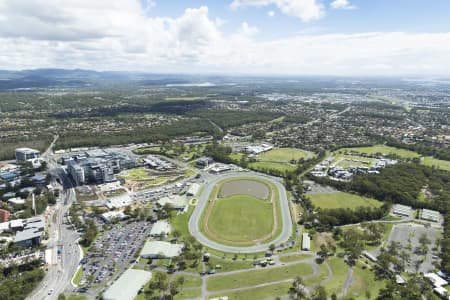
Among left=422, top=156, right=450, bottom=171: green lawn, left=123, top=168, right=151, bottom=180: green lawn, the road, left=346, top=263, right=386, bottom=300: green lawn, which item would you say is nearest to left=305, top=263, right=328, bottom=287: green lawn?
left=346, top=263, right=386, bottom=300: green lawn

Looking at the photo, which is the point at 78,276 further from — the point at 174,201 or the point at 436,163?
the point at 436,163

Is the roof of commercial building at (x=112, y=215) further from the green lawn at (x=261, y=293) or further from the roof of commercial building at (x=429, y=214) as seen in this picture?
the roof of commercial building at (x=429, y=214)

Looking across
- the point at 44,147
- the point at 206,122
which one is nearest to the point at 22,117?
the point at 44,147

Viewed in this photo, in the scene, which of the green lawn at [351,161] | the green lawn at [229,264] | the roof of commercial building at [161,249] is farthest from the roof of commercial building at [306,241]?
the green lawn at [351,161]

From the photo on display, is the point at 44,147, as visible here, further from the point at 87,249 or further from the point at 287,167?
the point at 287,167

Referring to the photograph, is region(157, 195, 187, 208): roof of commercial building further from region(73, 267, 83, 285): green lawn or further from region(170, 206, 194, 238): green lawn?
region(73, 267, 83, 285): green lawn

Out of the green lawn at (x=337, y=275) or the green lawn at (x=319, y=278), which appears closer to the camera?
the green lawn at (x=337, y=275)
